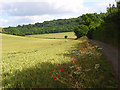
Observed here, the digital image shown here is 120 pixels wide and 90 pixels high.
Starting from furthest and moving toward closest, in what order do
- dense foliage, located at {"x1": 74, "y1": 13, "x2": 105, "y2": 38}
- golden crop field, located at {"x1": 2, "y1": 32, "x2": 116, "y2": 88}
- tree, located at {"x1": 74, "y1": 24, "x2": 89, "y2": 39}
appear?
dense foliage, located at {"x1": 74, "y1": 13, "x2": 105, "y2": 38} < tree, located at {"x1": 74, "y1": 24, "x2": 89, "y2": 39} < golden crop field, located at {"x1": 2, "y1": 32, "x2": 116, "y2": 88}

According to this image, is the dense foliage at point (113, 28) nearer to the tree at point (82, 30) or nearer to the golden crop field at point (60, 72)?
the golden crop field at point (60, 72)

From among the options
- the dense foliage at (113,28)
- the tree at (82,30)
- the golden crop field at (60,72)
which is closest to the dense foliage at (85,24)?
the tree at (82,30)

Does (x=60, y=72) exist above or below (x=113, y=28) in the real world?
below

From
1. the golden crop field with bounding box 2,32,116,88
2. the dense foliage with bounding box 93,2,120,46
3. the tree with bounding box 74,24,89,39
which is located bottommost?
the golden crop field with bounding box 2,32,116,88

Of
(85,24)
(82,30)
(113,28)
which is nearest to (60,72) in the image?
(113,28)

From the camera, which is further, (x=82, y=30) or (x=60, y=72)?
(x=82, y=30)

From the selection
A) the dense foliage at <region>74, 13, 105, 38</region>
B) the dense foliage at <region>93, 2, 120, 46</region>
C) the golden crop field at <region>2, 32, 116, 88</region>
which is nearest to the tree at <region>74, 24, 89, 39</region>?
the dense foliage at <region>74, 13, 105, 38</region>

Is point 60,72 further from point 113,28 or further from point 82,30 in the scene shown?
point 82,30

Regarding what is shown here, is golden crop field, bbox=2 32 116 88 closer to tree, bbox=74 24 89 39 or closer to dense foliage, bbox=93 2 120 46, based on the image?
dense foliage, bbox=93 2 120 46

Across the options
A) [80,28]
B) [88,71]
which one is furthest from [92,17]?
[88,71]

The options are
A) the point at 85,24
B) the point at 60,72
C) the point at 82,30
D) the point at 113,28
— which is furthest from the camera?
the point at 85,24

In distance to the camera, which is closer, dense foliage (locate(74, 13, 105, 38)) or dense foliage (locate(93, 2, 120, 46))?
dense foliage (locate(93, 2, 120, 46))

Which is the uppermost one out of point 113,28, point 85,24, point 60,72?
point 85,24

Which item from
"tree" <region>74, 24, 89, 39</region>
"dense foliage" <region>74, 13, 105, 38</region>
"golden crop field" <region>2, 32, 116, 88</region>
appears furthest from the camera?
"dense foliage" <region>74, 13, 105, 38</region>
